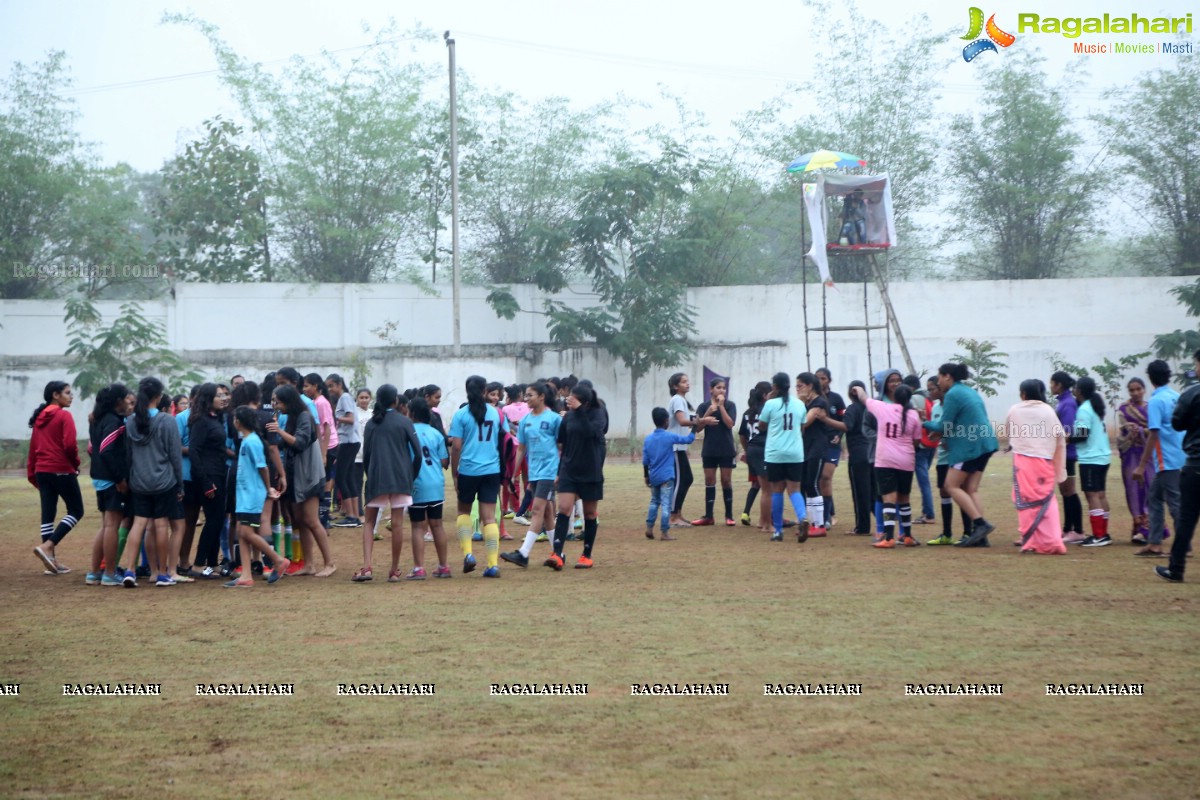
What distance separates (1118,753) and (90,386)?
2769 centimetres

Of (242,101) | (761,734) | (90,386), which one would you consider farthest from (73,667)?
(242,101)

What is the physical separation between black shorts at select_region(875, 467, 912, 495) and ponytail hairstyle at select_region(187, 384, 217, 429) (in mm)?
6622

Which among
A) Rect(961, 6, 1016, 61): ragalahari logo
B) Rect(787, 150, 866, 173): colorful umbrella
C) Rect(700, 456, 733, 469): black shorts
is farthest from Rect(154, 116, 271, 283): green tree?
Rect(700, 456, 733, 469): black shorts

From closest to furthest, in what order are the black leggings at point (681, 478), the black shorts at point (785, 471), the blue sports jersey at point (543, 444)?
the blue sports jersey at point (543, 444), the black shorts at point (785, 471), the black leggings at point (681, 478)

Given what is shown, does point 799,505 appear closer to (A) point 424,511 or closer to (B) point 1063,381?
(B) point 1063,381

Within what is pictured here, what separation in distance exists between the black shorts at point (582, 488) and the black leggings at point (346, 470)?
4387mm

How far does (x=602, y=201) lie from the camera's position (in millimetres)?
33375

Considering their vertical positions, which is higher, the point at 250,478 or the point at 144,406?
the point at 144,406

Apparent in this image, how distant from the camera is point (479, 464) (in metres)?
10.5

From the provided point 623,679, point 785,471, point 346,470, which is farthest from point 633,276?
point 623,679

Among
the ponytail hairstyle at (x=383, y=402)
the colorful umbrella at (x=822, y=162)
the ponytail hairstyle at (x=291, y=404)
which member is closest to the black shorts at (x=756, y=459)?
the ponytail hairstyle at (x=383, y=402)

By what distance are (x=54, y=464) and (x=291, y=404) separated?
2547mm

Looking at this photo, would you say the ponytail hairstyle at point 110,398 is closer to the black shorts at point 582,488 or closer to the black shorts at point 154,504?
the black shorts at point 154,504

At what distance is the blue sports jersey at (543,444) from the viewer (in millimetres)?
11328
